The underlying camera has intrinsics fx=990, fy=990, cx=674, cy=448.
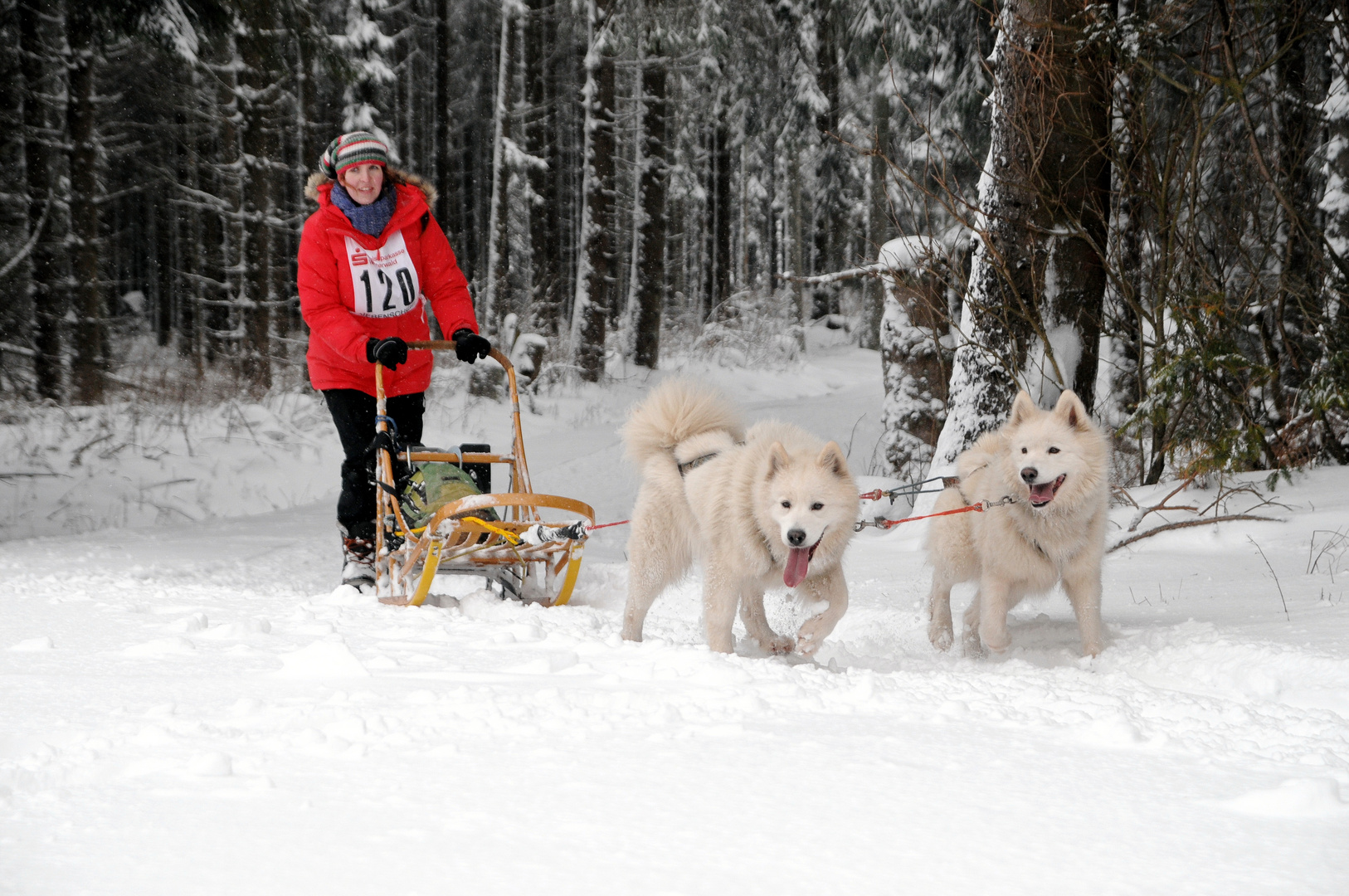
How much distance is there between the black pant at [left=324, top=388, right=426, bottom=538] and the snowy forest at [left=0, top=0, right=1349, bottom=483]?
2757 mm

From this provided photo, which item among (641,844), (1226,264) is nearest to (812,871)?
(641,844)

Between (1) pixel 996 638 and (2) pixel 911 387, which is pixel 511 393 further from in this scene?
(2) pixel 911 387

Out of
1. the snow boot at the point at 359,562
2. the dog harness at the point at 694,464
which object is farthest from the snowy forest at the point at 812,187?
the snow boot at the point at 359,562

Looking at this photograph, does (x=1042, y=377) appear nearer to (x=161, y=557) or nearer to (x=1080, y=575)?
(x=1080, y=575)

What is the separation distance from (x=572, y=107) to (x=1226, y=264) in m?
24.8

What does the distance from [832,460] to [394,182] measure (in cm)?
253

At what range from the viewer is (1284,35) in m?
5.73

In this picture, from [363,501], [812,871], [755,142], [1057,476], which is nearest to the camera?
[812,871]

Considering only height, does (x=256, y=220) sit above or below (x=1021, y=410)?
above

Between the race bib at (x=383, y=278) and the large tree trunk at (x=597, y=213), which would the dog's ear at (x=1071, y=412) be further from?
the large tree trunk at (x=597, y=213)

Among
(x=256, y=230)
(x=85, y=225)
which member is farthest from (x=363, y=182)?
(x=256, y=230)

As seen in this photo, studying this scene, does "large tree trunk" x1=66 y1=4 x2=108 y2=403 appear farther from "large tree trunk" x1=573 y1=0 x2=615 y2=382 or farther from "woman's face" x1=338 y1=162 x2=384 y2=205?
"woman's face" x1=338 y1=162 x2=384 y2=205

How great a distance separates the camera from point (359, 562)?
15.5 ft

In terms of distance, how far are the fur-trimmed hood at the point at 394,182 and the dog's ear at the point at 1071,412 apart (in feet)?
9.80
